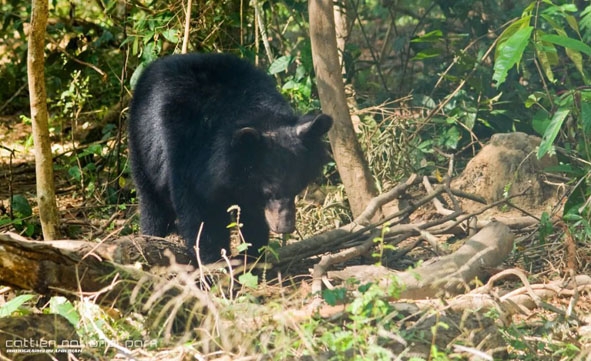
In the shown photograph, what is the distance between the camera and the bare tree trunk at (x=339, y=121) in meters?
5.74

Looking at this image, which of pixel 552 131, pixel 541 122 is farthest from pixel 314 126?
pixel 541 122

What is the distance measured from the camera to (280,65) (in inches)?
255

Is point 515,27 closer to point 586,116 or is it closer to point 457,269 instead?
point 586,116

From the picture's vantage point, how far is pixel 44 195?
4793mm

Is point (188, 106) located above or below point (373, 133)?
above

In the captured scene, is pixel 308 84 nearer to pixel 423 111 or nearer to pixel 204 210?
pixel 423 111

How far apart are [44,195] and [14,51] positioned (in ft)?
15.5

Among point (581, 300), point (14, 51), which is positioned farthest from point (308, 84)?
point (14, 51)

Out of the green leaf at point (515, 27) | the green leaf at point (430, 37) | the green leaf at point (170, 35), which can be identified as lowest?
the green leaf at point (515, 27)

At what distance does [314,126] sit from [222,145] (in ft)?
1.81

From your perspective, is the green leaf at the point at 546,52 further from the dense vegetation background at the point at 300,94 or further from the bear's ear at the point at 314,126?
the bear's ear at the point at 314,126

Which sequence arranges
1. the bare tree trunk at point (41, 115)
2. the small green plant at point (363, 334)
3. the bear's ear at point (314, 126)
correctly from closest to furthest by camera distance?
1. the small green plant at point (363, 334)
2. the bare tree trunk at point (41, 115)
3. the bear's ear at point (314, 126)

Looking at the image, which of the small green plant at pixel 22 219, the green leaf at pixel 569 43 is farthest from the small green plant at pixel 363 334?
the small green plant at pixel 22 219

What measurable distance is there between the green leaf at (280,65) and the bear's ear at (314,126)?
5.26 ft
